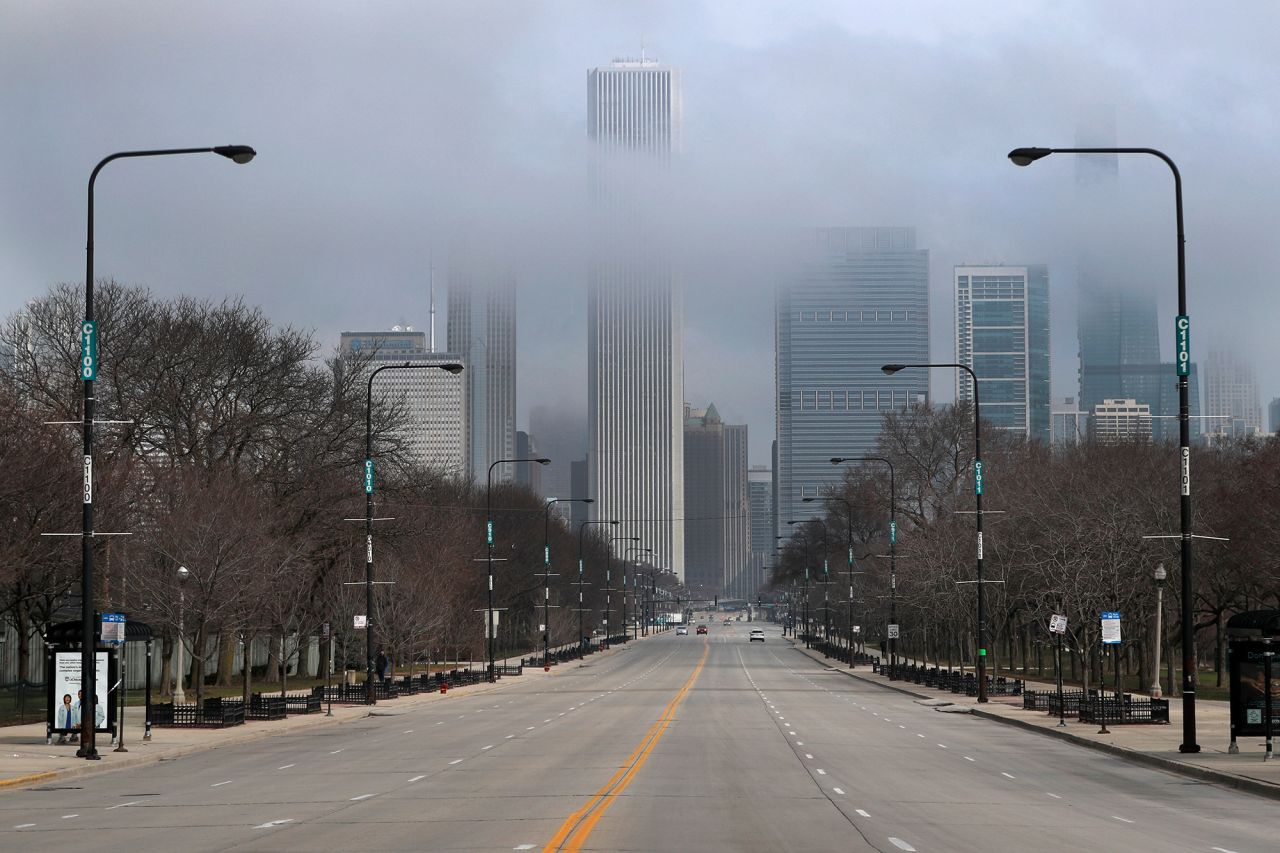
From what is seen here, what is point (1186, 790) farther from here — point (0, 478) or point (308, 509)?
point (308, 509)

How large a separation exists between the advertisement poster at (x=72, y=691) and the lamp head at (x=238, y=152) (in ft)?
38.8

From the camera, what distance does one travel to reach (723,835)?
18188 mm

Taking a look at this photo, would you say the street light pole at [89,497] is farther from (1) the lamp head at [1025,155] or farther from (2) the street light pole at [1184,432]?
(2) the street light pole at [1184,432]

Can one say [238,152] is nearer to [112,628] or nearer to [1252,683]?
[112,628]

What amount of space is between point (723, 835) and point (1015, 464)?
2956 inches

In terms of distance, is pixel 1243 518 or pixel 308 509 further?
pixel 308 509

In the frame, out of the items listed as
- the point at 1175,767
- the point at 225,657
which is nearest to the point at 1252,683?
the point at 1175,767

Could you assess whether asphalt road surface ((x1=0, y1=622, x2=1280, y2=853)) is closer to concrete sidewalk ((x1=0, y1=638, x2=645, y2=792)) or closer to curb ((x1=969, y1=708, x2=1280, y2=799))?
curb ((x1=969, y1=708, x2=1280, y2=799))

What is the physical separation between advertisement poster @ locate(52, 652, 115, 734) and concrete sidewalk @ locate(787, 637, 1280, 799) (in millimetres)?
22318

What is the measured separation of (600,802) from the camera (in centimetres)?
2214

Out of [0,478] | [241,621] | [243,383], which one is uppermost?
[243,383]

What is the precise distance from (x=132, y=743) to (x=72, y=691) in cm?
272

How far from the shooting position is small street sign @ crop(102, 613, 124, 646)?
33344mm

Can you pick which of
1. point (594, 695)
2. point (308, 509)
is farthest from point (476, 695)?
point (308, 509)
